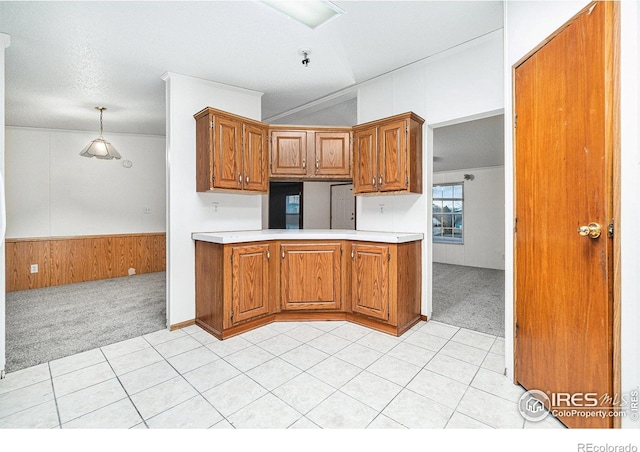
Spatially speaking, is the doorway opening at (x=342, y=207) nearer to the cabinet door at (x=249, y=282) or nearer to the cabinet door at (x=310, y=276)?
the cabinet door at (x=310, y=276)

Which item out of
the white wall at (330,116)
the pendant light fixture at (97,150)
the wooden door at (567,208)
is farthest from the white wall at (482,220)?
the pendant light fixture at (97,150)

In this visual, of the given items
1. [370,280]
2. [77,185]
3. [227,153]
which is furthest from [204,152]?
[77,185]

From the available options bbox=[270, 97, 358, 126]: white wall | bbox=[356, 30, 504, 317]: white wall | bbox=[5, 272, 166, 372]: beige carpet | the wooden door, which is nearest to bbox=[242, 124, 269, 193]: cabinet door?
bbox=[356, 30, 504, 317]: white wall

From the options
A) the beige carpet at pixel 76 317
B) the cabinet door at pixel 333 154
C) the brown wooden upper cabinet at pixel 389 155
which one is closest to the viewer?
the beige carpet at pixel 76 317

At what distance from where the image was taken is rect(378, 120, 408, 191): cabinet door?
2.87 meters

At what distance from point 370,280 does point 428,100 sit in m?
1.92

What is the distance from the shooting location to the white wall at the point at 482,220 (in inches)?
256

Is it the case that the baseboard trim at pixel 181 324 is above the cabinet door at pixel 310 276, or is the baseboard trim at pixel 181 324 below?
below

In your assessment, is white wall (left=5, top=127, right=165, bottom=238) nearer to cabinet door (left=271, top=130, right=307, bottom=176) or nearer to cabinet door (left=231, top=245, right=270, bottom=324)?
cabinet door (left=271, top=130, right=307, bottom=176)

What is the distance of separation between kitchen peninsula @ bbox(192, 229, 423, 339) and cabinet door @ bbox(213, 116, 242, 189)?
54 centimetres

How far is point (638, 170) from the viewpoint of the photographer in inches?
45.3

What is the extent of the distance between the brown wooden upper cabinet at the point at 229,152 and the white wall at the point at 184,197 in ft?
0.36
